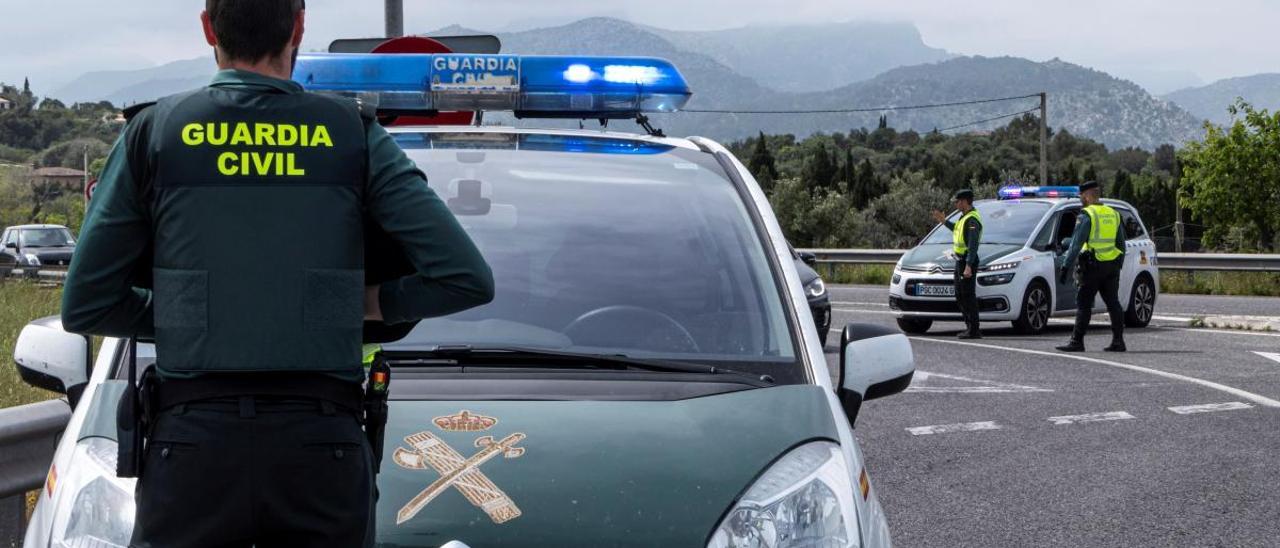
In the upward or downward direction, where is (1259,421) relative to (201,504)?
downward

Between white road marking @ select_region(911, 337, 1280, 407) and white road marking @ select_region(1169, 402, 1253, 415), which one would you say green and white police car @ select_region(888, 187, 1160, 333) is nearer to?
white road marking @ select_region(911, 337, 1280, 407)

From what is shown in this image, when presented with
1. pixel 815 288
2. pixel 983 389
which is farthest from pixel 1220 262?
pixel 983 389

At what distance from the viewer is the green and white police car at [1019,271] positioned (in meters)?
17.2

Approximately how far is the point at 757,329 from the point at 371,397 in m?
1.42

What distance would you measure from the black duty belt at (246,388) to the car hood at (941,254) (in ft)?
50.8

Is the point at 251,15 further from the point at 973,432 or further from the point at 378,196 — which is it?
the point at 973,432

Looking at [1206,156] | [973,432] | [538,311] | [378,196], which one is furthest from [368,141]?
[1206,156]

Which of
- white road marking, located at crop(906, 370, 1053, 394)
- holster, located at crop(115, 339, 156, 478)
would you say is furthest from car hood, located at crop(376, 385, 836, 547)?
white road marking, located at crop(906, 370, 1053, 394)

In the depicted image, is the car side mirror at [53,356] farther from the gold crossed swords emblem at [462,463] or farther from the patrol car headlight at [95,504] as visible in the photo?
the gold crossed swords emblem at [462,463]

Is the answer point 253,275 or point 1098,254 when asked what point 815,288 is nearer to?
point 1098,254

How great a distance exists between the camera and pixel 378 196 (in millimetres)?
2363

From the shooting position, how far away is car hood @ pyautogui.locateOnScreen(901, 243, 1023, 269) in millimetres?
17375

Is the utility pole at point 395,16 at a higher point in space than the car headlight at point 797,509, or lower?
higher

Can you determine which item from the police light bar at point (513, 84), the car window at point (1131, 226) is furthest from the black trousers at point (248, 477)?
the car window at point (1131, 226)
